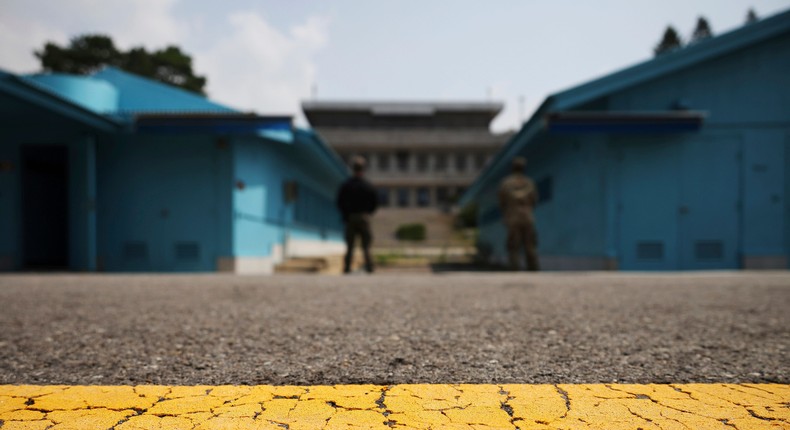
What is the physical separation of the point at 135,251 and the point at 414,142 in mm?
32273

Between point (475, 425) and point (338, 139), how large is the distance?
39211mm

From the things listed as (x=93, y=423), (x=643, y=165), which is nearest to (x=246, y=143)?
(x=643, y=165)

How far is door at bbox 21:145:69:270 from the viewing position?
1049cm

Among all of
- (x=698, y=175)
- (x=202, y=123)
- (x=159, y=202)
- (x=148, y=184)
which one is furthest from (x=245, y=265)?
(x=698, y=175)

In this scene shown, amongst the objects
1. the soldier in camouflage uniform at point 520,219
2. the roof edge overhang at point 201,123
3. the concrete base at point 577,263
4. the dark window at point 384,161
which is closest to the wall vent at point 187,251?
the roof edge overhang at point 201,123

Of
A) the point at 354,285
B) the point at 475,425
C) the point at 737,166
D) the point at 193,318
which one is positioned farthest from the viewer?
the point at 737,166

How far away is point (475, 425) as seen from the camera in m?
1.29

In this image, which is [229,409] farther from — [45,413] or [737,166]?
[737,166]

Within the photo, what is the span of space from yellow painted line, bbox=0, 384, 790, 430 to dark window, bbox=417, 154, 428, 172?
3975 cm

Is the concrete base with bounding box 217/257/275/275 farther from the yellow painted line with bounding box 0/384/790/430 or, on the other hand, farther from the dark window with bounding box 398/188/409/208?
the dark window with bounding box 398/188/409/208

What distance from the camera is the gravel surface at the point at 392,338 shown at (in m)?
1.83

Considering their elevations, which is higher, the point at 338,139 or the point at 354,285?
the point at 338,139

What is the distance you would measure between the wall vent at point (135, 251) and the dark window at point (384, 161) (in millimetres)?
31891

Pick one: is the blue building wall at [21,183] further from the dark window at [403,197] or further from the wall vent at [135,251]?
the dark window at [403,197]
